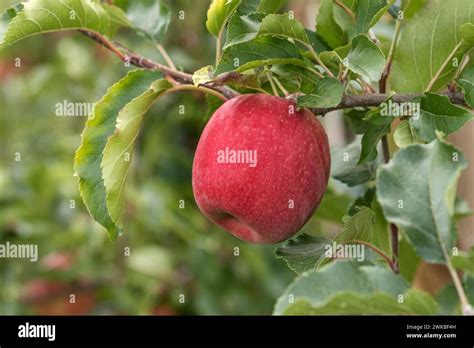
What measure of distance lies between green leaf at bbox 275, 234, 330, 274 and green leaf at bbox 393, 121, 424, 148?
0.12 metres

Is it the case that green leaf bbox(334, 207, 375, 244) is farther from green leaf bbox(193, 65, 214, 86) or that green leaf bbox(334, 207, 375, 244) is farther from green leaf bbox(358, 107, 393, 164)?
green leaf bbox(193, 65, 214, 86)

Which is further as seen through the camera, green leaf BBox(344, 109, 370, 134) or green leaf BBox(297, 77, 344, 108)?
green leaf BBox(344, 109, 370, 134)

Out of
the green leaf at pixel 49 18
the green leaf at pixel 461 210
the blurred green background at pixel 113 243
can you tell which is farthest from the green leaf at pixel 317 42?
the blurred green background at pixel 113 243

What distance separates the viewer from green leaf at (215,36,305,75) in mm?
696

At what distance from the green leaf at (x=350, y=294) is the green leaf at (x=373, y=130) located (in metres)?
0.18

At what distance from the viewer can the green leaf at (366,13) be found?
0.71 m

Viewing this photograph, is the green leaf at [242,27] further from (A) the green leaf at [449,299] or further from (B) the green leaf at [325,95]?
(A) the green leaf at [449,299]

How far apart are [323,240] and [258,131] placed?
0.45 ft

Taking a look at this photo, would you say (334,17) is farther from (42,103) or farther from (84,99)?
(42,103)

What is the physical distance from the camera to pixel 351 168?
89cm

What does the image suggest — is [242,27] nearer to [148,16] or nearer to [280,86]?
[280,86]

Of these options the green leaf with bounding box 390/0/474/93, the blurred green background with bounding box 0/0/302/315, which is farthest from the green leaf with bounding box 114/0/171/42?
the blurred green background with bounding box 0/0/302/315

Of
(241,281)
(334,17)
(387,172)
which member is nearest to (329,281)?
(387,172)
